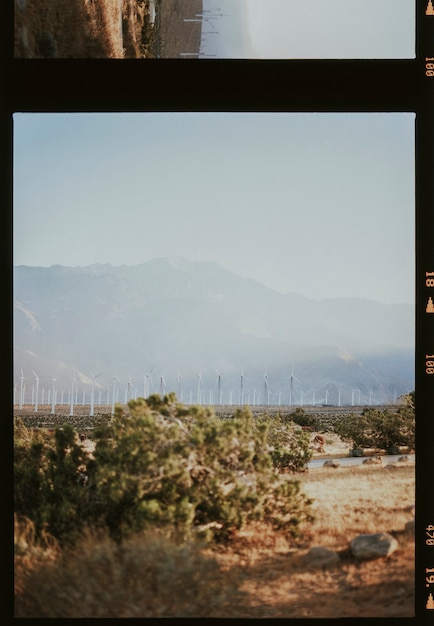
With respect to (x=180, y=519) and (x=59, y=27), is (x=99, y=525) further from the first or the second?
(x=59, y=27)

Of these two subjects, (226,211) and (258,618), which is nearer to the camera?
(258,618)

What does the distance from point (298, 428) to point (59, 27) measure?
195 centimetres

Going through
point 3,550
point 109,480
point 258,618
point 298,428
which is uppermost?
point 298,428

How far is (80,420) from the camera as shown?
10.9ft

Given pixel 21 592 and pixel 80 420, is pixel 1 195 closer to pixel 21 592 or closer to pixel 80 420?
pixel 80 420

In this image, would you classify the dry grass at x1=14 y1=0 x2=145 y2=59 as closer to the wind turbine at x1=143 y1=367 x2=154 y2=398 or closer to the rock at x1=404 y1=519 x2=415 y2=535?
the wind turbine at x1=143 y1=367 x2=154 y2=398

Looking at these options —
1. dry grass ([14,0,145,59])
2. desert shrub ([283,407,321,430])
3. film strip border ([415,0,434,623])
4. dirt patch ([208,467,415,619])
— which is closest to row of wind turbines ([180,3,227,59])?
dry grass ([14,0,145,59])

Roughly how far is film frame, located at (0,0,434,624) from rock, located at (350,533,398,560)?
114 mm

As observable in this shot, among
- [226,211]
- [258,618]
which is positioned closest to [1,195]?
[226,211]

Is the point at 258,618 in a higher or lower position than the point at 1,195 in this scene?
lower

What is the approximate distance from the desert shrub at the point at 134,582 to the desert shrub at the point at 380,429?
78 centimetres

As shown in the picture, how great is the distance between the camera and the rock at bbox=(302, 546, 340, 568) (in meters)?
3.18

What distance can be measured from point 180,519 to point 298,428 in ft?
2.07

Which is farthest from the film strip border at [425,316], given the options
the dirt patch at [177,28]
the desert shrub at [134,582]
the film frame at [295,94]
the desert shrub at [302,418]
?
the dirt patch at [177,28]
